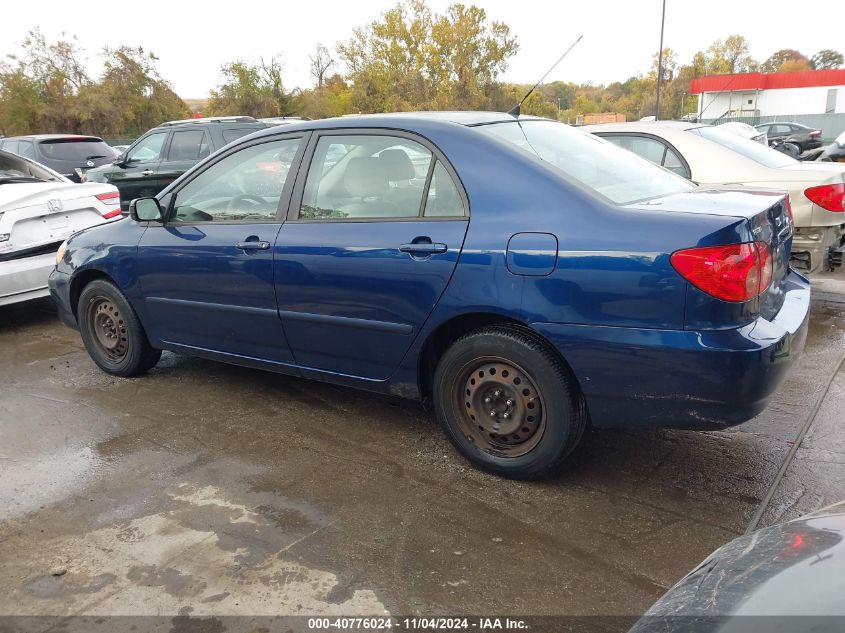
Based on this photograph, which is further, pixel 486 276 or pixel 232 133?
pixel 232 133

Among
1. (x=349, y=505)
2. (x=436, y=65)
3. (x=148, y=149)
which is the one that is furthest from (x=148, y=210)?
(x=436, y=65)

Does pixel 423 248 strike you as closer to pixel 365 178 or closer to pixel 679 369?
pixel 365 178

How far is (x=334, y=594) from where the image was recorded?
2.50 m

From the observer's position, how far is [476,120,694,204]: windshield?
323cm

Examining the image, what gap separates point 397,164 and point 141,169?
32.5 feet

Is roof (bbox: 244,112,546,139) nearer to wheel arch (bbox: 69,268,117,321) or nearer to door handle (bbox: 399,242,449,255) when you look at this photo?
door handle (bbox: 399,242,449,255)

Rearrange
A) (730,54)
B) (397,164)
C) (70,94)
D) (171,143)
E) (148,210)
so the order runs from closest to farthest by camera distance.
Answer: (397,164) → (148,210) → (171,143) → (70,94) → (730,54)

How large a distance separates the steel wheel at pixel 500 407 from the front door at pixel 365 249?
1.18ft

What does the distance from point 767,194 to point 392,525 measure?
2.29 meters

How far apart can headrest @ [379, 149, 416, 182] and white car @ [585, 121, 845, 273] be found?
3.51 m

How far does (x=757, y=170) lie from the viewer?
19.6 ft

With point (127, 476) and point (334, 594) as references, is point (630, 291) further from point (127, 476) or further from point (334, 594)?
point (127, 476)

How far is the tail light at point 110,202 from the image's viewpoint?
6.63m

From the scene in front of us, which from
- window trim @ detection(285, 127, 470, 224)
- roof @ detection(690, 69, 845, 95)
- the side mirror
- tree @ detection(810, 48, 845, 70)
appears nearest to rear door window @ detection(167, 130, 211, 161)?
the side mirror
